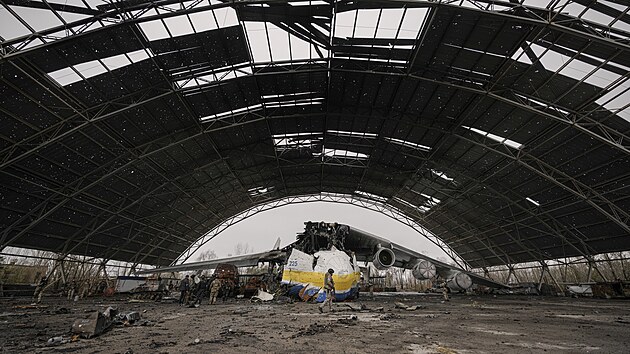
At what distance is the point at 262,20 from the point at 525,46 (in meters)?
12.9

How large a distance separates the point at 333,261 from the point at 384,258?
5905mm

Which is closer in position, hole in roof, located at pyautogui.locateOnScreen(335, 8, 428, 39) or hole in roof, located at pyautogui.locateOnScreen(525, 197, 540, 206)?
hole in roof, located at pyautogui.locateOnScreen(335, 8, 428, 39)

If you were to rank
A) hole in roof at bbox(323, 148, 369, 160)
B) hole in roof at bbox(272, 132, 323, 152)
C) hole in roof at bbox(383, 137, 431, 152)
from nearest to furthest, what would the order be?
1. hole in roof at bbox(383, 137, 431, 152)
2. hole in roof at bbox(272, 132, 323, 152)
3. hole in roof at bbox(323, 148, 369, 160)

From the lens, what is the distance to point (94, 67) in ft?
47.0

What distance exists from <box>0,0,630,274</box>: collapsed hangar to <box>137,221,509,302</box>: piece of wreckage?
8365 millimetres

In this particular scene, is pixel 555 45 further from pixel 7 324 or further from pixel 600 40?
pixel 7 324

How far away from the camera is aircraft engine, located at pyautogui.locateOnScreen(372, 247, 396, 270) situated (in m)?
17.2

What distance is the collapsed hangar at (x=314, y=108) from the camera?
1275cm

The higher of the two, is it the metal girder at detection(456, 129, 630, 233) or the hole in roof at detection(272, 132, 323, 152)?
the hole in roof at detection(272, 132, 323, 152)

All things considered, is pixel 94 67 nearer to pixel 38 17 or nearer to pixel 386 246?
pixel 38 17

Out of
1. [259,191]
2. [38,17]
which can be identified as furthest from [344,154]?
[38,17]

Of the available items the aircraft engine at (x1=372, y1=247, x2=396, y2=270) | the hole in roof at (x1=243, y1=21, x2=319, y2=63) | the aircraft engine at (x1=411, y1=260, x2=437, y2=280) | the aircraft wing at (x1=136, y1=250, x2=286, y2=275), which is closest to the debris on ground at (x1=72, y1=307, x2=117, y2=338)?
the hole in roof at (x1=243, y1=21, x2=319, y2=63)

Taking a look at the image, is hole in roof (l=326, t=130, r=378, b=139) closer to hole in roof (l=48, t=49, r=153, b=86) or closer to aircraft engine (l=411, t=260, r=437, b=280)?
aircraft engine (l=411, t=260, r=437, b=280)

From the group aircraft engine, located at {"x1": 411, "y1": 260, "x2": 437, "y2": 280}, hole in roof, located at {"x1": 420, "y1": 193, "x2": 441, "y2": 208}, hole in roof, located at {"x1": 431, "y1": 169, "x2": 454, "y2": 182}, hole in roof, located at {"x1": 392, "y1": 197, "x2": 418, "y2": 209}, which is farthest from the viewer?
hole in roof, located at {"x1": 392, "y1": 197, "x2": 418, "y2": 209}
